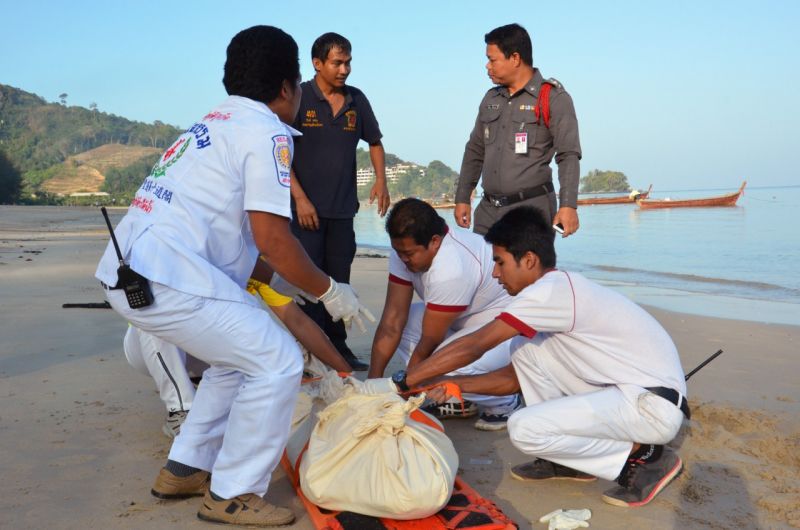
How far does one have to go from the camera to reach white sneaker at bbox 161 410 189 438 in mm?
3596

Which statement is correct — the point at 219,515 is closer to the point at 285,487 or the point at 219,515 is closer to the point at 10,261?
the point at 285,487

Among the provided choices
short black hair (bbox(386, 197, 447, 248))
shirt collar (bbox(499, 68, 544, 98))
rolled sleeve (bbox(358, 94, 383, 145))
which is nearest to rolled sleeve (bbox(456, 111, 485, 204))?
shirt collar (bbox(499, 68, 544, 98))

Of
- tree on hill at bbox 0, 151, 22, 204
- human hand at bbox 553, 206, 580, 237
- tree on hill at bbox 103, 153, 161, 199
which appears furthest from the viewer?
tree on hill at bbox 103, 153, 161, 199

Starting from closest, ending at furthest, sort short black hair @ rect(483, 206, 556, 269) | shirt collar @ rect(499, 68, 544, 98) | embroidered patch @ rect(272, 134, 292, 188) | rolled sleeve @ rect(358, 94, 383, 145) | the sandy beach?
1. embroidered patch @ rect(272, 134, 292, 188)
2. the sandy beach
3. short black hair @ rect(483, 206, 556, 269)
4. shirt collar @ rect(499, 68, 544, 98)
5. rolled sleeve @ rect(358, 94, 383, 145)

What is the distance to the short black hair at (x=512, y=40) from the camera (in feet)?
15.6

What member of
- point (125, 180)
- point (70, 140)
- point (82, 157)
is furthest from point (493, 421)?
point (70, 140)

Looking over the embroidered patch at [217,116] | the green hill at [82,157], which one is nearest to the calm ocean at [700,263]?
the embroidered patch at [217,116]

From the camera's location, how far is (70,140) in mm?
142375

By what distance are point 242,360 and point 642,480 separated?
168cm

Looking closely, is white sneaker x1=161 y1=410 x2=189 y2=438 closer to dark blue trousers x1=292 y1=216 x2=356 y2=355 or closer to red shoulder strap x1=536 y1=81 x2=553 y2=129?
dark blue trousers x1=292 y1=216 x2=356 y2=355

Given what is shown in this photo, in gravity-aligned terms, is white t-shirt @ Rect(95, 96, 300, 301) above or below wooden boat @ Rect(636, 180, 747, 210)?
above

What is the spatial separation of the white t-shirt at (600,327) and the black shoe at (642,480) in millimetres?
314

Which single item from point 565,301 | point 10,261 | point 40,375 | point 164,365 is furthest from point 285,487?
point 10,261

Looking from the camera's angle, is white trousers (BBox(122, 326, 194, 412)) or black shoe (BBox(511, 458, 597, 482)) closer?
black shoe (BBox(511, 458, 597, 482))
